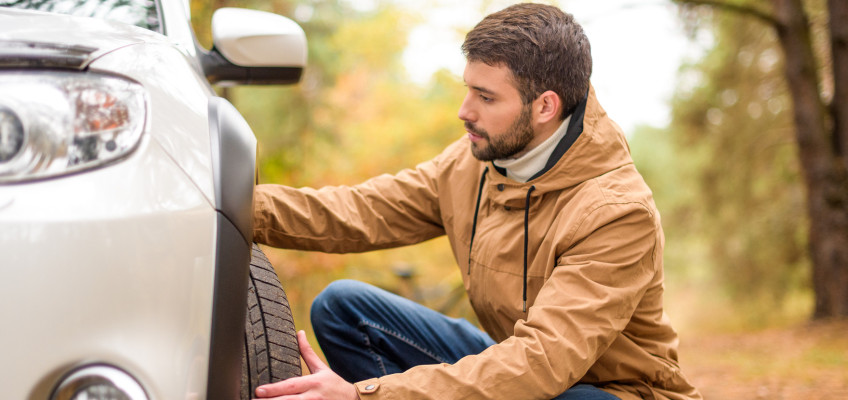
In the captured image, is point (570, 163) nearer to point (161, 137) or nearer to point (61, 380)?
point (161, 137)

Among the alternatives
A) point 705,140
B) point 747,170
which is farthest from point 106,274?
point 705,140

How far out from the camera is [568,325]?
177 centimetres

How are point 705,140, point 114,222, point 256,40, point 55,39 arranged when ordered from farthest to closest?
point 705,140
point 256,40
point 55,39
point 114,222

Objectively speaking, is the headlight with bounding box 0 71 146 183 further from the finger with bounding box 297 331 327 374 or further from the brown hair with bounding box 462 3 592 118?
the brown hair with bounding box 462 3 592 118

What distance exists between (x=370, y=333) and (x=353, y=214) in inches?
15.4

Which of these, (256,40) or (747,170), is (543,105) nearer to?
(256,40)

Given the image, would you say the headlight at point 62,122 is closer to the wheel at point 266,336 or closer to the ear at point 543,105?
the wheel at point 266,336

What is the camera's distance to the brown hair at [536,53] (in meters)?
2.16

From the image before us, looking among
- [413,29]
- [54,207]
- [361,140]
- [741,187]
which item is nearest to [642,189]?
[54,207]

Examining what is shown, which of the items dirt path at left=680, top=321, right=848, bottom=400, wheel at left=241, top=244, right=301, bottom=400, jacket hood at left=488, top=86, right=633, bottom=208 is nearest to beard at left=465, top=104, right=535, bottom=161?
jacket hood at left=488, top=86, right=633, bottom=208

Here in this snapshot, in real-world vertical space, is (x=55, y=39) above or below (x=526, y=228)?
above

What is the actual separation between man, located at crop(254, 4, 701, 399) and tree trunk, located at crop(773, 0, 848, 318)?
753cm

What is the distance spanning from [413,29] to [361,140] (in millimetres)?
2873

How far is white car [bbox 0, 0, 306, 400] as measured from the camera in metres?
1.14
